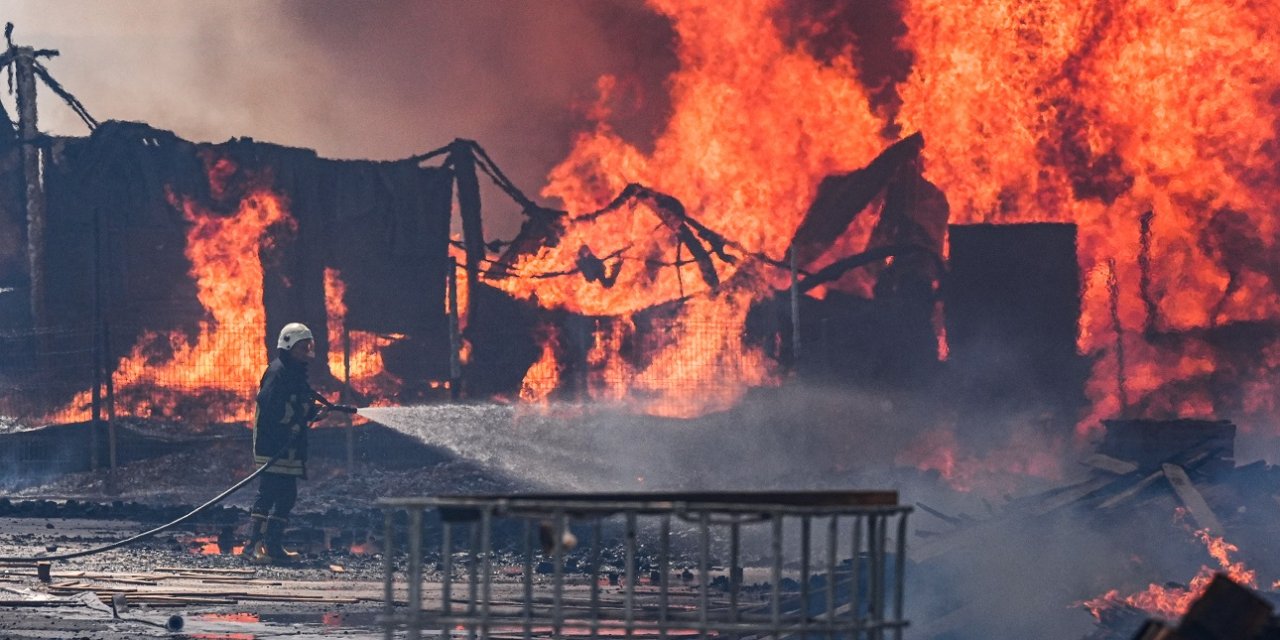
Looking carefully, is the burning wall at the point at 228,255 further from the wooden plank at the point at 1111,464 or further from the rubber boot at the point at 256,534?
the wooden plank at the point at 1111,464

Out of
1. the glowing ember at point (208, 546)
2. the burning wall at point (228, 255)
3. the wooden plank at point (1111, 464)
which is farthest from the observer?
the burning wall at point (228, 255)

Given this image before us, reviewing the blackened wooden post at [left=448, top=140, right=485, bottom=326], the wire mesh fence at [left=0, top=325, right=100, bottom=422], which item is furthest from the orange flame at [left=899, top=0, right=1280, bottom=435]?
the wire mesh fence at [left=0, top=325, right=100, bottom=422]

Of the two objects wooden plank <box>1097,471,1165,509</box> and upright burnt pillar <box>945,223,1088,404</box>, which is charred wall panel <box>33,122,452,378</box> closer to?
upright burnt pillar <box>945,223,1088,404</box>

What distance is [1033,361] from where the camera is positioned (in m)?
24.0

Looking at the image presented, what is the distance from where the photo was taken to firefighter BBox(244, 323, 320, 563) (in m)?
16.9

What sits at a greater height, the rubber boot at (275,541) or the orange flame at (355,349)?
the orange flame at (355,349)

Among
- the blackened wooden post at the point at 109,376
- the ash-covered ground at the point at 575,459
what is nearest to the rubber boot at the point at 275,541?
the ash-covered ground at the point at 575,459

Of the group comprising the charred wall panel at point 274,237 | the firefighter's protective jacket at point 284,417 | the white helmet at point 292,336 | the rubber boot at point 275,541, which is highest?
the charred wall panel at point 274,237

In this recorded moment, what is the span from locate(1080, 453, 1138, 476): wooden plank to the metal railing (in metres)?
2.06

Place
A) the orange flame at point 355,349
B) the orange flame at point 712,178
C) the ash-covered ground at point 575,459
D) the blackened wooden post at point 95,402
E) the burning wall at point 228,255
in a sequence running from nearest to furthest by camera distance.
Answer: the ash-covered ground at point 575,459
the blackened wooden post at point 95,402
the burning wall at point 228,255
the orange flame at point 712,178
the orange flame at point 355,349

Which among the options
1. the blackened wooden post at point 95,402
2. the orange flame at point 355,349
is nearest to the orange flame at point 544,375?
the orange flame at point 355,349

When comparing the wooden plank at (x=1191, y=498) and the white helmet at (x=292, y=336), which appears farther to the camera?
the white helmet at (x=292, y=336)

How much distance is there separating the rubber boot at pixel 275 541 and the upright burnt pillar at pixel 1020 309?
1101 centimetres

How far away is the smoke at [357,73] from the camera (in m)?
30.4
